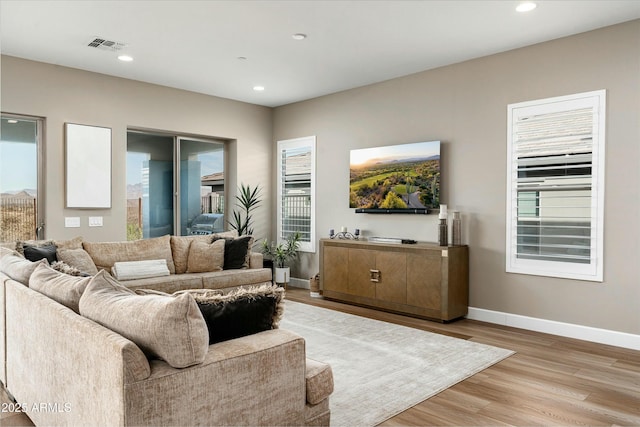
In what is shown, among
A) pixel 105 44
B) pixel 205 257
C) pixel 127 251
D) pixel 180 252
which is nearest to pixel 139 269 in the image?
pixel 127 251

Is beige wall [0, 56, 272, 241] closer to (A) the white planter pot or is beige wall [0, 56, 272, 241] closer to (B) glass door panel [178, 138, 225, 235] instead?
(B) glass door panel [178, 138, 225, 235]

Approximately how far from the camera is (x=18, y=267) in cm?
294

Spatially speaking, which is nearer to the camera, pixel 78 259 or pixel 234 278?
pixel 78 259

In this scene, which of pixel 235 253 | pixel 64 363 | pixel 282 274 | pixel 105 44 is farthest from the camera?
pixel 282 274

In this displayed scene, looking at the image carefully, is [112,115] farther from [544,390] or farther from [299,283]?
[544,390]

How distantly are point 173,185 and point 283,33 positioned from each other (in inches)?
124

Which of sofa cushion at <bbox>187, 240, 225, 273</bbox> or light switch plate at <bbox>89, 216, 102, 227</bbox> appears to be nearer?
sofa cushion at <bbox>187, 240, 225, 273</bbox>

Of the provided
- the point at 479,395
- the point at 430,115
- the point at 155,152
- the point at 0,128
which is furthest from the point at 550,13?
the point at 0,128

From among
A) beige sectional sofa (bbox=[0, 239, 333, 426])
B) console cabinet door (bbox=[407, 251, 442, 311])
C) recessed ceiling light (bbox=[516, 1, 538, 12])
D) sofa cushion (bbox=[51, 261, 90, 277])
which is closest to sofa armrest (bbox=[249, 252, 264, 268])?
console cabinet door (bbox=[407, 251, 442, 311])

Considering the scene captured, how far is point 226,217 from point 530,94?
14.9 ft

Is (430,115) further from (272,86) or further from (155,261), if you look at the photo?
(155,261)

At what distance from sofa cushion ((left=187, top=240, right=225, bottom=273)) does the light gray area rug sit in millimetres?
1081

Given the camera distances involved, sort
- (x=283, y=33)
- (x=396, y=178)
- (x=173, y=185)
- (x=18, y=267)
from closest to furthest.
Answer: (x=18, y=267) → (x=283, y=33) → (x=396, y=178) → (x=173, y=185)

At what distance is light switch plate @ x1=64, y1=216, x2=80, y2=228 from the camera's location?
5.36 meters
